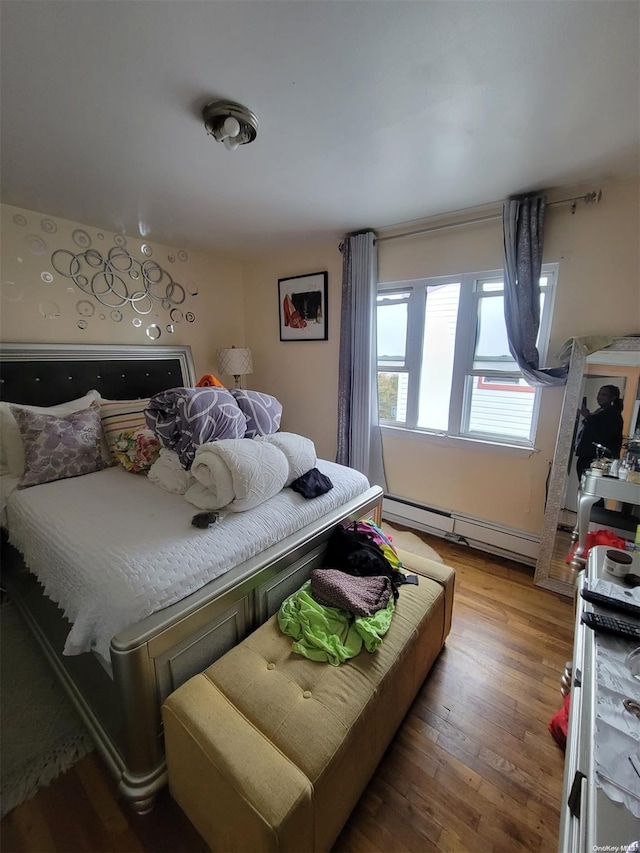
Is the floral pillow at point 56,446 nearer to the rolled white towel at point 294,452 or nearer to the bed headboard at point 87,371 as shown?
the bed headboard at point 87,371

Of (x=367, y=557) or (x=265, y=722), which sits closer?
(x=265, y=722)

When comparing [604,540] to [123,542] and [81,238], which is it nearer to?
[123,542]

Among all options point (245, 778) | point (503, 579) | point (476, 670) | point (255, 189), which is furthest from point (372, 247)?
point (245, 778)

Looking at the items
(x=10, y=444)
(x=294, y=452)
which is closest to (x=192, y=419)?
(x=294, y=452)

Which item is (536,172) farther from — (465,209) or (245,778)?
(245,778)

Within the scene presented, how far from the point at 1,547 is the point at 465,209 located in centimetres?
342

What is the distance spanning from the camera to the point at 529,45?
1.02 metres

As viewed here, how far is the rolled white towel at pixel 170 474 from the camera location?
168 cm

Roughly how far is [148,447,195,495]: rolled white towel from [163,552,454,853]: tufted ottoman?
0.79 meters

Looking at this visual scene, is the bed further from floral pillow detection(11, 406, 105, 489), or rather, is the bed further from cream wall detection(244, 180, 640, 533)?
cream wall detection(244, 180, 640, 533)

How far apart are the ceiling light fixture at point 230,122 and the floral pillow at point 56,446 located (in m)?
1.68

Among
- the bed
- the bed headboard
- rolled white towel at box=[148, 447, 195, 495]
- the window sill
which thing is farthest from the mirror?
the bed headboard

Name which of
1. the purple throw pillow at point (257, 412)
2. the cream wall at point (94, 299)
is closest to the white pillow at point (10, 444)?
the cream wall at point (94, 299)

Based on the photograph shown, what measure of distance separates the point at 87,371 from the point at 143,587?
208 cm
